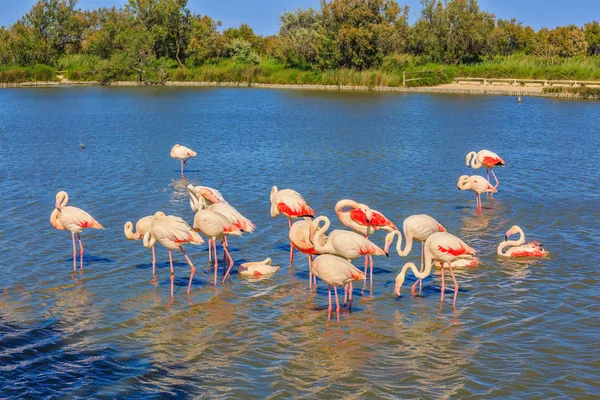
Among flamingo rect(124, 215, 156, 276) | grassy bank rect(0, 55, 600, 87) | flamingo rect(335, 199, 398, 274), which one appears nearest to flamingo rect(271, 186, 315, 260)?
flamingo rect(335, 199, 398, 274)

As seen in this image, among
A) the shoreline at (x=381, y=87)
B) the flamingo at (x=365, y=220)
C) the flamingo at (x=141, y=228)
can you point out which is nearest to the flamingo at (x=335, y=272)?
the flamingo at (x=365, y=220)

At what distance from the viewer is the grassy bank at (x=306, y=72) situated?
53.8 metres

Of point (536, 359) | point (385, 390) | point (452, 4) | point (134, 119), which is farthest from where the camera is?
point (452, 4)

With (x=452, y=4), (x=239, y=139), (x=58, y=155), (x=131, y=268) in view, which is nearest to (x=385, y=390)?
(x=131, y=268)

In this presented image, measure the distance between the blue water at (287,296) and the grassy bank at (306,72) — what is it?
31.7 m

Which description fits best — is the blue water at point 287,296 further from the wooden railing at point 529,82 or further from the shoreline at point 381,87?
the wooden railing at point 529,82

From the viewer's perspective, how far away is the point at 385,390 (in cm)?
728

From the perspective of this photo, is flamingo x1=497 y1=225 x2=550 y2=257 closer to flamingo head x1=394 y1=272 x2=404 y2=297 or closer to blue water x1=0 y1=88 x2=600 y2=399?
blue water x1=0 y1=88 x2=600 y2=399

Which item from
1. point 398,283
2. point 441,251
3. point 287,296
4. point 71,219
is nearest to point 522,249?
point 441,251

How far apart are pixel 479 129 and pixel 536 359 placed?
23547mm

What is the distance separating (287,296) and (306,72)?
53.8 metres

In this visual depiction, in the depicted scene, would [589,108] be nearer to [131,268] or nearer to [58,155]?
[58,155]

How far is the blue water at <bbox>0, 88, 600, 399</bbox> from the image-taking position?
7.57m

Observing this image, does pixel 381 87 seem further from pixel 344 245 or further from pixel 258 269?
pixel 344 245
